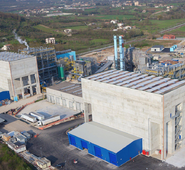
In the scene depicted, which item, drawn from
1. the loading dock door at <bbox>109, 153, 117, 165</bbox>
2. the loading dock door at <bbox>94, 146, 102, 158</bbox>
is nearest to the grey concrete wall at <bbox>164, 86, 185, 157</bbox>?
the loading dock door at <bbox>109, 153, 117, 165</bbox>

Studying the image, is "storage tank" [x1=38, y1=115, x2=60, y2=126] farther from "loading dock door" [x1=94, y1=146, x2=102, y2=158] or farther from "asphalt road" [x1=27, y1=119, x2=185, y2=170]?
"loading dock door" [x1=94, y1=146, x2=102, y2=158]

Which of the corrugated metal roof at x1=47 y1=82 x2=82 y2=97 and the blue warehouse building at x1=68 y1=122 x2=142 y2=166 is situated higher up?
the corrugated metal roof at x1=47 y1=82 x2=82 y2=97

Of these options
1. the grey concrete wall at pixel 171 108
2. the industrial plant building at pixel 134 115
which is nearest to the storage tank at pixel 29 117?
the industrial plant building at pixel 134 115

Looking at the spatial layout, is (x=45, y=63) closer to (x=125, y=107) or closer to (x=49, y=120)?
(x=49, y=120)

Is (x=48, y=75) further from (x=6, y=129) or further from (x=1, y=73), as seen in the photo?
(x=6, y=129)

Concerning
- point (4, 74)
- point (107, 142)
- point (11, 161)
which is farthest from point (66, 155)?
point (4, 74)

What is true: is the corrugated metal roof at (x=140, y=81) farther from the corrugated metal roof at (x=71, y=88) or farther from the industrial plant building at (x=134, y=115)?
the corrugated metal roof at (x=71, y=88)

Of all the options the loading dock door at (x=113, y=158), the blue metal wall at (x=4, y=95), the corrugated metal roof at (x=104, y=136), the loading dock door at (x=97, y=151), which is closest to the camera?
the loading dock door at (x=113, y=158)
